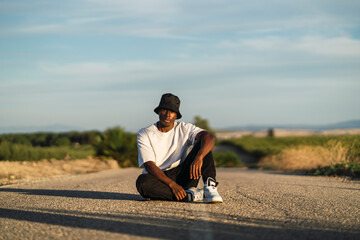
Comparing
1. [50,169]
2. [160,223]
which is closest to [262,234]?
[160,223]

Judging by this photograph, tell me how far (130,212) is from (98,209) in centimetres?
50

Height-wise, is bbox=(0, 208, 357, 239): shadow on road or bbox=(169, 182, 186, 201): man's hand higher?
bbox=(169, 182, 186, 201): man's hand

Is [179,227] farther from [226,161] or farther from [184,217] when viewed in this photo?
[226,161]

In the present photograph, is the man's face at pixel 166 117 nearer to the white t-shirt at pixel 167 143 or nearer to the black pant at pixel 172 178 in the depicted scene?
the white t-shirt at pixel 167 143

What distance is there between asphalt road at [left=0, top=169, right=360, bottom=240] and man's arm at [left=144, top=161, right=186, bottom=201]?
14 centimetres

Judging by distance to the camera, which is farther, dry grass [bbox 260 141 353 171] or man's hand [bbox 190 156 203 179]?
dry grass [bbox 260 141 353 171]

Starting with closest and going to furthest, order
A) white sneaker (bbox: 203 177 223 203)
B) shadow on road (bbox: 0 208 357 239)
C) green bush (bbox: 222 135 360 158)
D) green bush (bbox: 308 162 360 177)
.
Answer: shadow on road (bbox: 0 208 357 239)
white sneaker (bbox: 203 177 223 203)
green bush (bbox: 308 162 360 177)
green bush (bbox: 222 135 360 158)

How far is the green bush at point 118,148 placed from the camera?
1823cm

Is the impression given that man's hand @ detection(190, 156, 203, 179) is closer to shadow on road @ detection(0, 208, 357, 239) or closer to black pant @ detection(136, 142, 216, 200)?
black pant @ detection(136, 142, 216, 200)

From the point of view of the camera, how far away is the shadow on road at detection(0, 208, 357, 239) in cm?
362

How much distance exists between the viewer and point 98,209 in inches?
199

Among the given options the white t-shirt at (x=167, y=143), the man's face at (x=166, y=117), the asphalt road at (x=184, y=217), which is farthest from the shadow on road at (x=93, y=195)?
the man's face at (x=166, y=117)

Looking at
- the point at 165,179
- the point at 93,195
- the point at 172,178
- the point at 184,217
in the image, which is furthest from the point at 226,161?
the point at 184,217

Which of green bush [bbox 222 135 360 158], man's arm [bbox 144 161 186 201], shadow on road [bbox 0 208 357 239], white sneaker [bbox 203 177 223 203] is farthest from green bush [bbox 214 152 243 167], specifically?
shadow on road [bbox 0 208 357 239]
